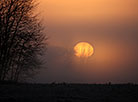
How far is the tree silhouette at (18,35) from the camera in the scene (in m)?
20.8

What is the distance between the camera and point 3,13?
20484 mm

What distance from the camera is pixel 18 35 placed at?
2117 cm

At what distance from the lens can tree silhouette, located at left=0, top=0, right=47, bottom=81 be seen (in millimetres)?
20750
